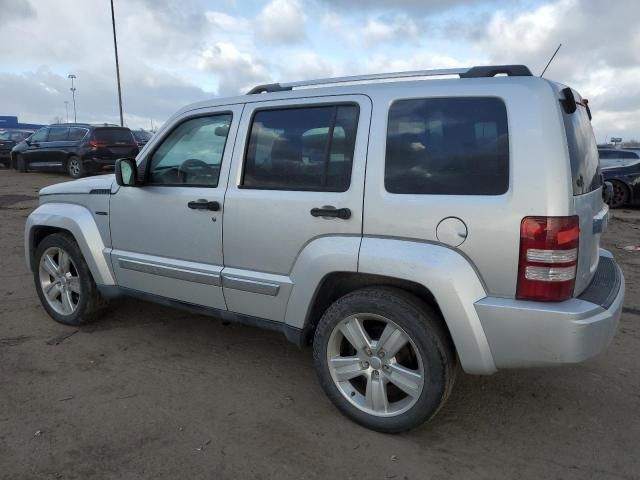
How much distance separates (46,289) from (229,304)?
6.92 feet

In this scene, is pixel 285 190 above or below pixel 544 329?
above

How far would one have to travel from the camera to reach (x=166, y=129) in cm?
375

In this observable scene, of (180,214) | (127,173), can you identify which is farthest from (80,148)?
(180,214)

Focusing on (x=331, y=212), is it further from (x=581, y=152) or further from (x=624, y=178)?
(x=624, y=178)

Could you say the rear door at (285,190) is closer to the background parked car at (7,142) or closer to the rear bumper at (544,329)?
the rear bumper at (544,329)

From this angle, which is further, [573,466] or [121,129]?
[121,129]

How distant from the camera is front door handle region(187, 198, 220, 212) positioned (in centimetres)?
333

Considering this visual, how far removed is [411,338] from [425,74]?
1.45 meters

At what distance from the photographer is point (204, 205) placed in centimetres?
337

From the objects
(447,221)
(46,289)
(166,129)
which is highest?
(166,129)

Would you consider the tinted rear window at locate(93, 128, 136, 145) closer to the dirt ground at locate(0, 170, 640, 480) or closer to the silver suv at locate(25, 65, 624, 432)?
the dirt ground at locate(0, 170, 640, 480)

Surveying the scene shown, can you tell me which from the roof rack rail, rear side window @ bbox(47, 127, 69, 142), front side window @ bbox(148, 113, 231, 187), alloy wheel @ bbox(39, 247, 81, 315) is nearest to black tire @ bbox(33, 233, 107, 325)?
alloy wheel @ bbox(39, 247, 81, 315)

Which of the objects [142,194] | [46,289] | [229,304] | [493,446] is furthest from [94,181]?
[493,446]

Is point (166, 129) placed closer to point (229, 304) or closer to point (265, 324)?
point (229, 304)
